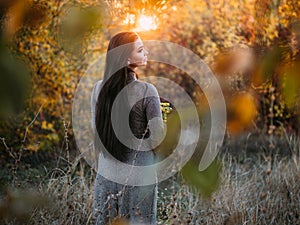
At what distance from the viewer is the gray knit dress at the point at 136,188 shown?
8.38 feet

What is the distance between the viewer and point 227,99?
3.38ft

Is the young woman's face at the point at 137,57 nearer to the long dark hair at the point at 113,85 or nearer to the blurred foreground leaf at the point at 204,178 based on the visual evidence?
the long dark hair at the point at 113,85

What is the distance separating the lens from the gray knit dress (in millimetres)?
2555

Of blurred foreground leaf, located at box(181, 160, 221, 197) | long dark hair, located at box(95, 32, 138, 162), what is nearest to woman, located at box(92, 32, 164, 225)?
long dark hair, located at box(95, 32, 138, 162)

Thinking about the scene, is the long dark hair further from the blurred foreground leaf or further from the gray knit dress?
the blurred foreground leaf

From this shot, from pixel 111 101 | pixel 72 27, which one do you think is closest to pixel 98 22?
pixel 72 27

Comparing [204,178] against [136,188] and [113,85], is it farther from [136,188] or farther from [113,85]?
[136,188]

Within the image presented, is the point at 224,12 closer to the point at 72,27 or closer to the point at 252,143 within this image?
the point at 252,143

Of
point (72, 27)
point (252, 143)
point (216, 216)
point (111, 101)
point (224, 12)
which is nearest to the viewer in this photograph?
point (72, 27)

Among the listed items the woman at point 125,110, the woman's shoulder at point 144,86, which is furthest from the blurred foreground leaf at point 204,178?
the woman's shoulder at point 144,86

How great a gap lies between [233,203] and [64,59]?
8.86 ft

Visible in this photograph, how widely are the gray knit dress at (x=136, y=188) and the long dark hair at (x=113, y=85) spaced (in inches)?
2.4

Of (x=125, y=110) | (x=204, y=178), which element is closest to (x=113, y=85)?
(x=125, y=110)

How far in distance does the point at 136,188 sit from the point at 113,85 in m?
0.57
